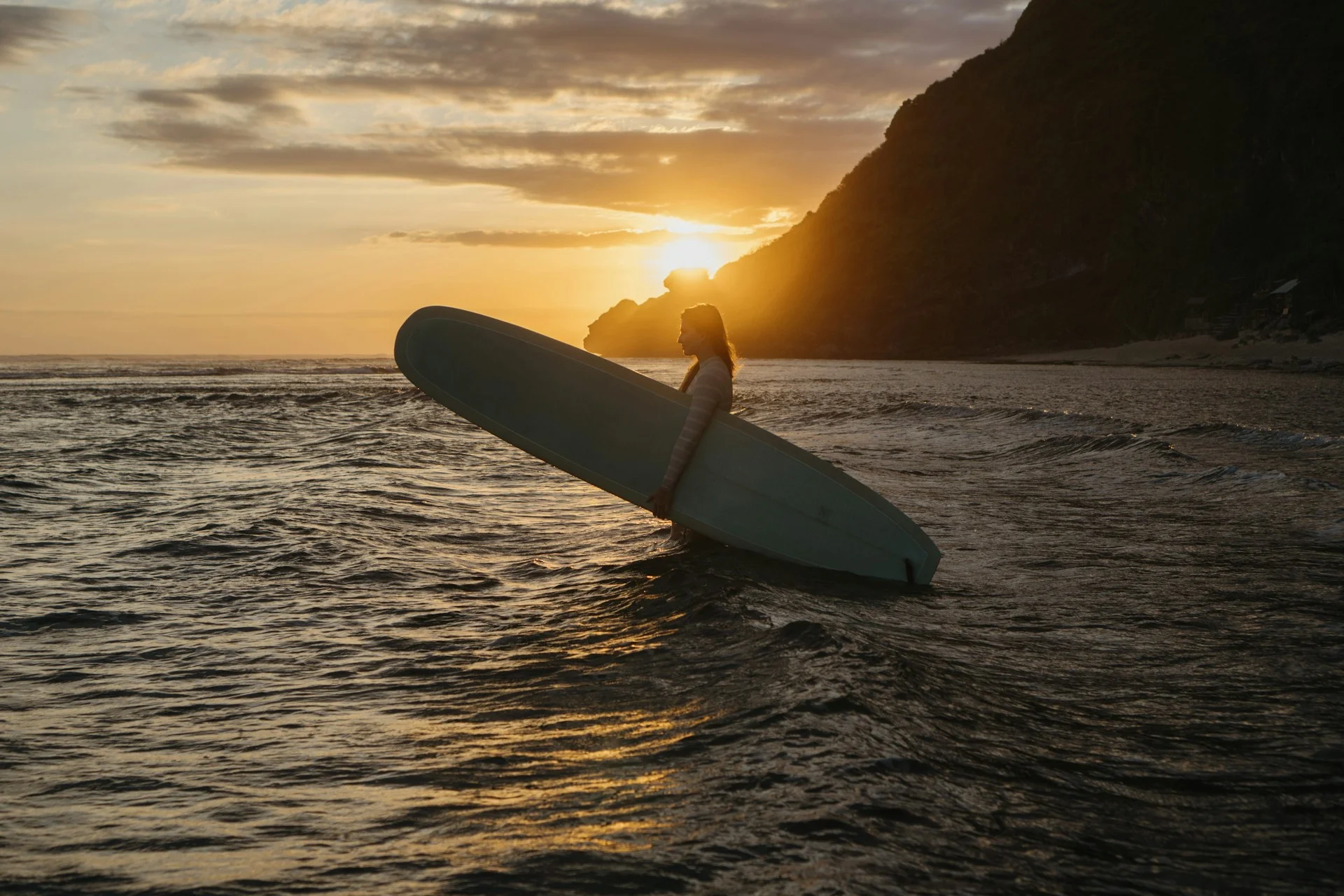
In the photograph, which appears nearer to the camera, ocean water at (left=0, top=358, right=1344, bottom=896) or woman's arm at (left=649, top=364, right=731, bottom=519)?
ocean water at (left=0, top=358, right=1344, bottom=896)

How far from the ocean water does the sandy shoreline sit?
37657 millimetres

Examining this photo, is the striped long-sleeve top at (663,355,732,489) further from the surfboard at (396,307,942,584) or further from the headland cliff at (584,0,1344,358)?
the headland cliff at (584,0,1344,358)

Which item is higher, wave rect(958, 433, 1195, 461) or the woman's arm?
the woman's arm

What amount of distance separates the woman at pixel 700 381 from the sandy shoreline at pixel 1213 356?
37.9m

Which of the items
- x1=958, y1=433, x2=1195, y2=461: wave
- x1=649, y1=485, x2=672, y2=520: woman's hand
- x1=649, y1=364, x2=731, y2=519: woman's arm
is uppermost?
x1=649, y1=364, x2=731, y2=519: woman's arm

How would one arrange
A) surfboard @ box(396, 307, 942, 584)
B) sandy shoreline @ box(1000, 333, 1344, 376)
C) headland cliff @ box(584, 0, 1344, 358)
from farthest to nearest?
headland cliff @ box(584, 0, 1344, 358), sandy shoreline @ box(1000, 333, 1344, 376), surfboard @ box(396, 307, 942, 584)

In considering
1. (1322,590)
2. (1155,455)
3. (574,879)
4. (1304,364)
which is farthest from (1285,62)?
(574,879)

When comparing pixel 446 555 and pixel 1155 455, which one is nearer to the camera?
pixel 446 555

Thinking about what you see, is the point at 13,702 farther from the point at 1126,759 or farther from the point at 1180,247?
the point at 1180,247

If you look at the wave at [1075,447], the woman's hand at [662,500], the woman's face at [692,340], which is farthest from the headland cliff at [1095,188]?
the woman's hand at [662,500]

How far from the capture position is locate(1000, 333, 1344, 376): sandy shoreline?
143ft

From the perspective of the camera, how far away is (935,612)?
6254 mm

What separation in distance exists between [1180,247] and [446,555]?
84015 mm

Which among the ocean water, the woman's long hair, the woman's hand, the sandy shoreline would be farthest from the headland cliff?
the woman's hand
